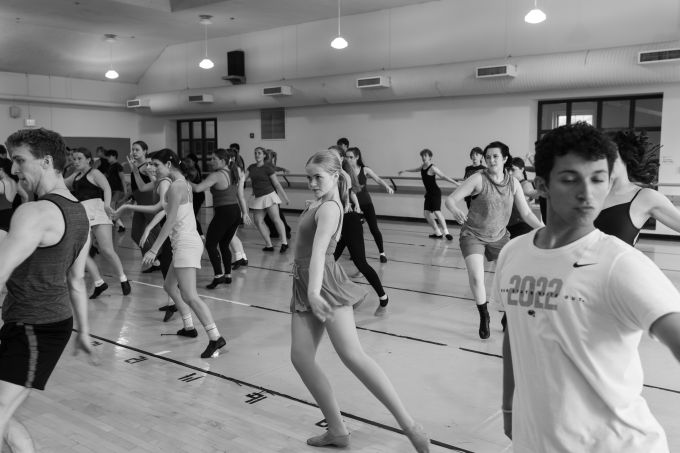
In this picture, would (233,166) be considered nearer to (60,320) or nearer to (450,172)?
(60,320)

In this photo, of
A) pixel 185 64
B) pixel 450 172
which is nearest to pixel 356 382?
pixel 450 172

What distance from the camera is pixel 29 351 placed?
7.74ft

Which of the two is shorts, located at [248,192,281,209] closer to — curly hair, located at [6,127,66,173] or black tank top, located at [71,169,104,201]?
black tank top, located at [71,169,104,201]

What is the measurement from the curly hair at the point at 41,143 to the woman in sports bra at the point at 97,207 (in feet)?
13.8

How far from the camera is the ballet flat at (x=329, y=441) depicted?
3086 millimetres

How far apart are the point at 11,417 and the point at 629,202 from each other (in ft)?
9.06

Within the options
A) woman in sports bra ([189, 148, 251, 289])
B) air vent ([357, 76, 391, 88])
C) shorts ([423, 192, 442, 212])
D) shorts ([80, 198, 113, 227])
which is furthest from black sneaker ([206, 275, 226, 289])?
air vent ([357, 76, 391, 88])

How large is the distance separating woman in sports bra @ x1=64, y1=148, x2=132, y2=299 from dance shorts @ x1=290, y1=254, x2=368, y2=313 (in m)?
4.00

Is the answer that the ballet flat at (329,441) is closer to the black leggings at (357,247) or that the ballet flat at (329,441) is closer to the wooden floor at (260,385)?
the wooden floor at (260,385)

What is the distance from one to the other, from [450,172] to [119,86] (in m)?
10.5

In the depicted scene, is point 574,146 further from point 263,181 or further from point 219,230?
point 263,181

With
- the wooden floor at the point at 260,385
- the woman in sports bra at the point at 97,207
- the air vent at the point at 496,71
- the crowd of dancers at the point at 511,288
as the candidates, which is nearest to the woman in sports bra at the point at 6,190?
the woman in sports bra at the point at 97,207

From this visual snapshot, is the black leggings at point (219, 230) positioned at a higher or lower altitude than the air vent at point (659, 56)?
lower

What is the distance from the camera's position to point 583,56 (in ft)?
33.7
